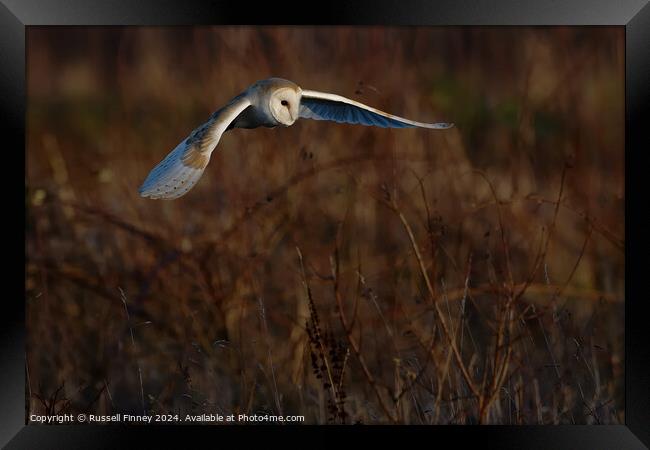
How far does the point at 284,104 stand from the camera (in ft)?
12.2

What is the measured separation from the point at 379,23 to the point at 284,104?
1.42 feet

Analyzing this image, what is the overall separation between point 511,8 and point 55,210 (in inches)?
69.5

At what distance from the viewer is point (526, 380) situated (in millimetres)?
3744

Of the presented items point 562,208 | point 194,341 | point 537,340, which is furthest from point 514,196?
point 194,341

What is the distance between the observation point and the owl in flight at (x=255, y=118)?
11.7ft

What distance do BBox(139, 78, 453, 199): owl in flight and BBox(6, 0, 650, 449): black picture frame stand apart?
0.87 ft

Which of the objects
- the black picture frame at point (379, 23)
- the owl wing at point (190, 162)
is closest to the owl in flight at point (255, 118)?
the owl wing at point (190, 162)

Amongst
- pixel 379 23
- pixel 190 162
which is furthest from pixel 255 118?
pixel 379 23

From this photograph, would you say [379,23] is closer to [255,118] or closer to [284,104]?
[284,104]

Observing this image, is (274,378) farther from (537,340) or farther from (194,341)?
(537,340)

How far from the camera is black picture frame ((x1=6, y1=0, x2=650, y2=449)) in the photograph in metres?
3.57

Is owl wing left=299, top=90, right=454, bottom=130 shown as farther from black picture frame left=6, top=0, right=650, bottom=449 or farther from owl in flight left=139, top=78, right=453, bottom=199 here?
black picture frame left=6, top=0, right=650, bottom=449

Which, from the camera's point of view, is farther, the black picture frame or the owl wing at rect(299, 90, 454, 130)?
the owl wing at rect(299, 90, 454, 130)

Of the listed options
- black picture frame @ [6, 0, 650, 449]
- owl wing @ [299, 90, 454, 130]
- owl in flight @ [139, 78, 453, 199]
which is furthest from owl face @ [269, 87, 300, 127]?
black picture frame @ [6, 0, 650, 449]
